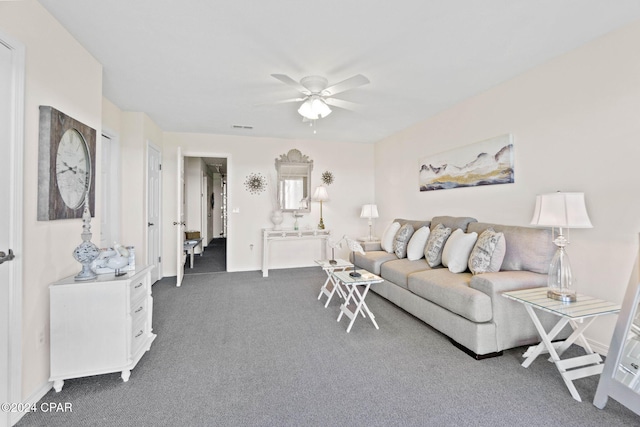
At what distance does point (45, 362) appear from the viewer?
6.06ft

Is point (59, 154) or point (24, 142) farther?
point (59, 154)

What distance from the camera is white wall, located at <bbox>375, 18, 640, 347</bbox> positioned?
2.10 m

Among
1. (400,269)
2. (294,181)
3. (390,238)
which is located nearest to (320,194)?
(294,181)

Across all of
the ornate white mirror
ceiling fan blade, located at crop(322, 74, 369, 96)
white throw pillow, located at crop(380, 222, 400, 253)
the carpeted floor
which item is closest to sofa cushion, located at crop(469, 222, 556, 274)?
white throw pillow, located at crop(380, 222, 400, 253)

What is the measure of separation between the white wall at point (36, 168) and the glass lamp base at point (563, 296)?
339 centimetres

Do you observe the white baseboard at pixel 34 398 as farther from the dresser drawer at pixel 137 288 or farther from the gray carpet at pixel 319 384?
the dresser drawer at pixel 137 288

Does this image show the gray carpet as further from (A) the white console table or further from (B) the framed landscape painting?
(A) the white console table

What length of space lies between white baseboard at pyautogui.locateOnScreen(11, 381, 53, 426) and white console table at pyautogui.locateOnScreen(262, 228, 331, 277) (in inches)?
122

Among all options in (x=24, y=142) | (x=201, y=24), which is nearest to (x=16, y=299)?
(x=24, y=142)

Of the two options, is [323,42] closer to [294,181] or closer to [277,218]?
[294,181]

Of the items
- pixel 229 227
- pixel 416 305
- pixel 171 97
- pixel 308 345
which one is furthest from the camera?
pixel 229 227

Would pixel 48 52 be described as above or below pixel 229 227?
above

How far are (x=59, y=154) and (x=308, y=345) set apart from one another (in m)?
2.30

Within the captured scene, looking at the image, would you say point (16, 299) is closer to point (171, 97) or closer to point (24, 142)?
point (24, 142)
